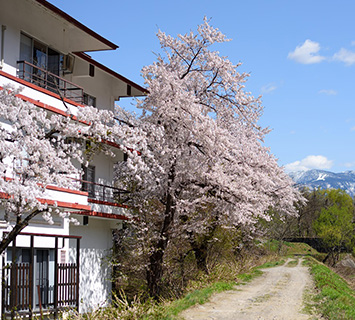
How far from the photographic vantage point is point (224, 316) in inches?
619

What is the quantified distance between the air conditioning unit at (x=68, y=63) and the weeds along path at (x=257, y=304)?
10577 millimetres

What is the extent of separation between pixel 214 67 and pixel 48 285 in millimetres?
10721

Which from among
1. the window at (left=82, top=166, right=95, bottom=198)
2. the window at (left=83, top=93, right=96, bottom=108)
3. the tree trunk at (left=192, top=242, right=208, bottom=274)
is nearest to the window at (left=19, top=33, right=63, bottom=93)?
the window at (left=83, top=93, right=96, bottom=108)

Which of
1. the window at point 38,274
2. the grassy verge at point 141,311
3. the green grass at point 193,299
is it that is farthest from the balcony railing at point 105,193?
the grassy verge at point 141,311

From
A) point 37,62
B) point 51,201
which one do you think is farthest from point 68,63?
point 51,201

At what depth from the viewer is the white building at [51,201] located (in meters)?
16.3

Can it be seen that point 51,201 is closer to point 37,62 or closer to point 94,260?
point 37,62

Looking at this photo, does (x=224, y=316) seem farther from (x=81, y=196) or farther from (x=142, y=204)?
(x=142, y=204)

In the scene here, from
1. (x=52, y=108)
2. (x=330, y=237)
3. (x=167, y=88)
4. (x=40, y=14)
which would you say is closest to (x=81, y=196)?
(x=52, y=108)

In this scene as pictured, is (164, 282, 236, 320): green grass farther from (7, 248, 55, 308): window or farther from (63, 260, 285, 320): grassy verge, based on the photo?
(7, 248, 55, 308): window

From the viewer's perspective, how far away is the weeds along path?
15.8 meters

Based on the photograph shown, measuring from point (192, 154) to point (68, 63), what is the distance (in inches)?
245

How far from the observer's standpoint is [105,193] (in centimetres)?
2369

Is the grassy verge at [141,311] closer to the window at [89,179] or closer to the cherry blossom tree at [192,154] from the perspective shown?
the cherry blossom tree at [192,154]
